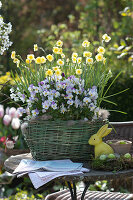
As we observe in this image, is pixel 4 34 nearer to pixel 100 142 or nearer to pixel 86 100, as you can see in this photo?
pixel 86 100

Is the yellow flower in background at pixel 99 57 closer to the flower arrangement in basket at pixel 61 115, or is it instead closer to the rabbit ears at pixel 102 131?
the flower arrangement in basket at pixel 61 115

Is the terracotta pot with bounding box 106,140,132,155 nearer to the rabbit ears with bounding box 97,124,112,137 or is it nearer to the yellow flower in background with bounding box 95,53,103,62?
the rabbit ears with bounding box 97,124,112,137

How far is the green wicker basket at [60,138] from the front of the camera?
1.72 metres

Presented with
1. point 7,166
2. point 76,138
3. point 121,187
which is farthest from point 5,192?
point 76,138

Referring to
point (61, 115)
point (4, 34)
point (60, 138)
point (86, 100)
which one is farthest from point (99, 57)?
point (4, 34)

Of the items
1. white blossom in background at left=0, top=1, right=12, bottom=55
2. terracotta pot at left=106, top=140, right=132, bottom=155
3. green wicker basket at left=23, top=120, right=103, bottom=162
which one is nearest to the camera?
green wicker basket at left=23, top=120, right=103, bottom=162

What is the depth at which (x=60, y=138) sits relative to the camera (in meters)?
1.73

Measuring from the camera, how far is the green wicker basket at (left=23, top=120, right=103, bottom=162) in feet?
5.64

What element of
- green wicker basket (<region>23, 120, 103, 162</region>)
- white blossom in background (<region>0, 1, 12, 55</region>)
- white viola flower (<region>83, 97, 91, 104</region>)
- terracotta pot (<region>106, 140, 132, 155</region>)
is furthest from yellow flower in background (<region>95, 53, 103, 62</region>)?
white blossom in background (<region>0, 1, 12, 55</region>)

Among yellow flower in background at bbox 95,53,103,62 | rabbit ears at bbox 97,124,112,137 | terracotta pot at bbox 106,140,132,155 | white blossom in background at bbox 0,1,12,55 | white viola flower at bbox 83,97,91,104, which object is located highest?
white blossom in background at bbox 0,1,12,55

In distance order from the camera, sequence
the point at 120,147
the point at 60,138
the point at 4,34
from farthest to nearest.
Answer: the point at 4,34
the point at 120,147
the point at 60,138

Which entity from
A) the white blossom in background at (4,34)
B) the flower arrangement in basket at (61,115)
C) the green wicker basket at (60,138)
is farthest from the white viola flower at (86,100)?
the white blossom in background at (4,34)

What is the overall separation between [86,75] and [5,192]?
6.90 feet

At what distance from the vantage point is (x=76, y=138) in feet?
5.72
